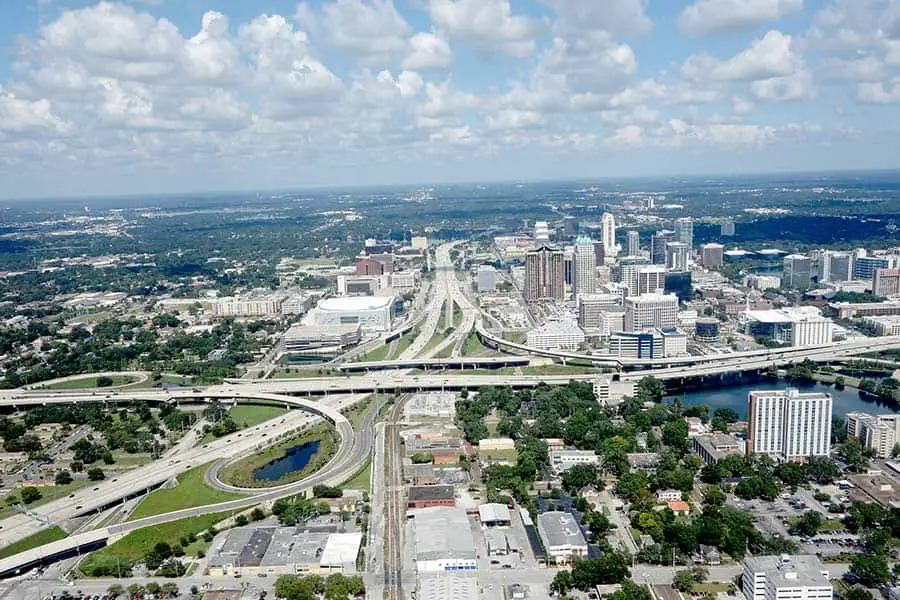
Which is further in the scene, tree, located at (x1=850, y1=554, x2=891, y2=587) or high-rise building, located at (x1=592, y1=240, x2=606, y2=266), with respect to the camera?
high-rise building, located at (x1=592, y1=240, x2=606, y2=266)

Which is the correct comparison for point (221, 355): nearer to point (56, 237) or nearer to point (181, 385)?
point (181, 385)

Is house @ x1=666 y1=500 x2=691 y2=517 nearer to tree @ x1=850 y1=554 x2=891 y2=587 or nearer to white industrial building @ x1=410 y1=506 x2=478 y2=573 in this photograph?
tree @ x1=850 y1=554 x2=891 y2=587

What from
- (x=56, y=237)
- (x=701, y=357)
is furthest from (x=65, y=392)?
(x=56, y=237)

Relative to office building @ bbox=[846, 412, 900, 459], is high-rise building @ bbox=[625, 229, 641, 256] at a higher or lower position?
higher

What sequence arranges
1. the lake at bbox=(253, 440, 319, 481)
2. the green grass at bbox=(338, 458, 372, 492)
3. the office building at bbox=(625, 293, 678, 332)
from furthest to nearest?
the office building at bbox=(625, 293, 678, 332)
the lake at bbox=(253, 440, 319, 481)
the green grass at bbox=(338, 458, 372, 492)

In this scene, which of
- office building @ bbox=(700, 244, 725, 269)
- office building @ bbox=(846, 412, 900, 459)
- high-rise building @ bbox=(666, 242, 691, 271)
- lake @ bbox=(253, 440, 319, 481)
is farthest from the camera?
office building @ bbox=(700, 244, 725, 269)

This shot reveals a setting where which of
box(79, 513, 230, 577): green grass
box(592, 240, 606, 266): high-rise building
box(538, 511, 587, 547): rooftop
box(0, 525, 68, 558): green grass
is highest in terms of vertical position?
box(592, 240, 606, 266): high-rise building

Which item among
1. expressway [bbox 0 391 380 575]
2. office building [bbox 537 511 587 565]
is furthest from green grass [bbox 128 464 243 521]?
office building [bbox 537 511 587 565]
